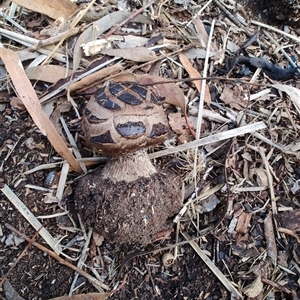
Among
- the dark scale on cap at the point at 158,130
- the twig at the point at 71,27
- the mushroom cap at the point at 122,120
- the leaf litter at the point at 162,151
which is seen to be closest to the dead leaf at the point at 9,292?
the leaf litter at the point at 162,151

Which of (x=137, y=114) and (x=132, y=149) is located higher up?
(x=137, y=114)

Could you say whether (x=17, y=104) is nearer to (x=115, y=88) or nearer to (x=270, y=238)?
(x=115, y=88)

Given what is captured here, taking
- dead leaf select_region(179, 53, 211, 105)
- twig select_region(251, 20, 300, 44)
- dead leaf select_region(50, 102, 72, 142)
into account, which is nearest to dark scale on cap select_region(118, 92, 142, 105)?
dead leaf select_region(50, 102, 72, 142)

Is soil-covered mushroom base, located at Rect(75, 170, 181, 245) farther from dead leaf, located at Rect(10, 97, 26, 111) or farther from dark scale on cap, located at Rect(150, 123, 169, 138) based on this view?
dead leaf, located at Rect(10, 97, 26, 111)

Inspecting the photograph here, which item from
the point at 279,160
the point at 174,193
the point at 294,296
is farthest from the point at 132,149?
the point at 294,296

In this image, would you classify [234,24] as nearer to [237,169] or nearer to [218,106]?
[218,106]

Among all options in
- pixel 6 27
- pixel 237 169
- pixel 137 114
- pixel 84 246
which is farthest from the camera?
pixel 6 27
